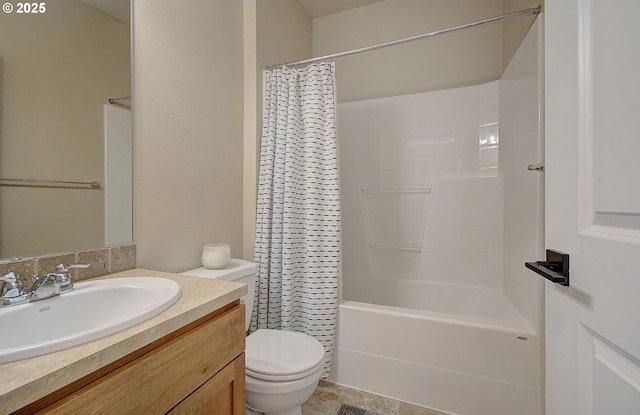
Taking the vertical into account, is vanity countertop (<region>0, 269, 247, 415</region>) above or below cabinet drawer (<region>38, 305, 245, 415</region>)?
above

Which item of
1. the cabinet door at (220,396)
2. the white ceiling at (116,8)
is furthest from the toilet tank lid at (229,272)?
the white ceiling at (116,8)

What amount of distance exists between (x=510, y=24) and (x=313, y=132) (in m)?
1.59

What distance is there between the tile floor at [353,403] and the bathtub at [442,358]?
0.11 feet

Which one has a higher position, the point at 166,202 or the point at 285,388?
the point at 166,202

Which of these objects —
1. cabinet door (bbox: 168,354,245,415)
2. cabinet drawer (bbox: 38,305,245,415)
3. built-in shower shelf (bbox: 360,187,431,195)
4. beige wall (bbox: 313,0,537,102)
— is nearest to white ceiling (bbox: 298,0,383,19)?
beige wall (bbox: 313,0,537,102)

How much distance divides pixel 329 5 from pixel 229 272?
242 centimetres

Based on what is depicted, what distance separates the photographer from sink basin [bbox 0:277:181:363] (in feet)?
1.63

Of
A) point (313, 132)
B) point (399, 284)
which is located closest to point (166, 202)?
point (313, 132)

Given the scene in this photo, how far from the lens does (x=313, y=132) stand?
1598mm

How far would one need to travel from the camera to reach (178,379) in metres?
0.63

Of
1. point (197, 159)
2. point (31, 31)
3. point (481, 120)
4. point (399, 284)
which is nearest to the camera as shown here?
point (31, 31)

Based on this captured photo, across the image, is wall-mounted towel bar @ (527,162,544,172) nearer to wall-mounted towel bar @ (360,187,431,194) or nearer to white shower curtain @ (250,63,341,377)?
wall-mounted towel bar @ (360,187,431,194)

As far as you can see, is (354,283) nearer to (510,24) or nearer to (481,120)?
(481,120)

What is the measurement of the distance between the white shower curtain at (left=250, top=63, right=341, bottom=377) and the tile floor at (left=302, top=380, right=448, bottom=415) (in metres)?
0.12
